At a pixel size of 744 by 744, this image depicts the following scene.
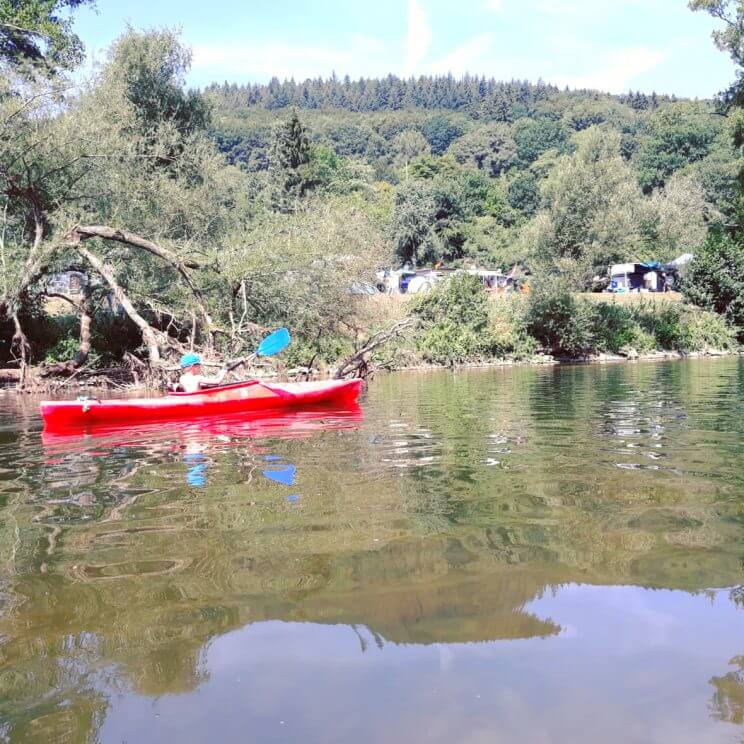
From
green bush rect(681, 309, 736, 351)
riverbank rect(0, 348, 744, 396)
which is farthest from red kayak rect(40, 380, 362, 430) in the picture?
green bush rect(681, 309, 736, 351)

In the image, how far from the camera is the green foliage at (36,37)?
19797 millimetres

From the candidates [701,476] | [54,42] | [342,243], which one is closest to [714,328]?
[342,243]

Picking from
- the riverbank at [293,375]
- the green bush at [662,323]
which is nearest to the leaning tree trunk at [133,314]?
the riverbank at [293,375]

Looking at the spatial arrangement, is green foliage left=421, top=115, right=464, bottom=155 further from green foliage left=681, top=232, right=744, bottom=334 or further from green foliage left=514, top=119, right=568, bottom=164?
green foliage left=681, top=232, right=744, bottom=334

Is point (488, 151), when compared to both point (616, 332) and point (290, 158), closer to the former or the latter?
point (290, 158)

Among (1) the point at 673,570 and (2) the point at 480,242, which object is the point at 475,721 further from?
(2) the point at 480,242

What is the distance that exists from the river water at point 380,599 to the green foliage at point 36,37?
16.4m

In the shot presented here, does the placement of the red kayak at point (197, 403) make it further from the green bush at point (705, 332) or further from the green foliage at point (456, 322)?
the green bush at point (705, 332)

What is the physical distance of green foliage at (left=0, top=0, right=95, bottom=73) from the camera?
19797mm

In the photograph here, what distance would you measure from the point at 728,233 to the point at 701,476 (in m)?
34.3

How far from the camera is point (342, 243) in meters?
21.8

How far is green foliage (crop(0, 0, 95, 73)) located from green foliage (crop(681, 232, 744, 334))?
27395 millimetres

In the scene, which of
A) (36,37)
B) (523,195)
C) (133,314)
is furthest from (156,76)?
(523,195)

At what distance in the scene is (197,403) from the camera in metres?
11.2
